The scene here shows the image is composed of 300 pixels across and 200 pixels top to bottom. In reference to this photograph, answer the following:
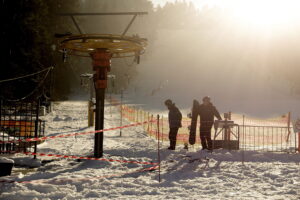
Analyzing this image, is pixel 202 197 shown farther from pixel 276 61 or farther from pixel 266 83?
pixel 276 61

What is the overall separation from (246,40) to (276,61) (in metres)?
12.1

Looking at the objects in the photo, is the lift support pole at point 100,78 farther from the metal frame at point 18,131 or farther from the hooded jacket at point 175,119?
the hooded jacket at point 175,119

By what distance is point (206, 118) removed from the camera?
11.2 metres

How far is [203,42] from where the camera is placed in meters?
84.9

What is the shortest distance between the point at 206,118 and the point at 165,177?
13.7ft

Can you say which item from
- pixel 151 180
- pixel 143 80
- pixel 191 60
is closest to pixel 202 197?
pixel 151 180

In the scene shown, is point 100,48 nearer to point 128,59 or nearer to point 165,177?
point 165,177

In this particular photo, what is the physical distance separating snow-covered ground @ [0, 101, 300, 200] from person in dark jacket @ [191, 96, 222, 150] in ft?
2.57

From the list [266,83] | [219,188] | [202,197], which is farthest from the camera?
[266,83]

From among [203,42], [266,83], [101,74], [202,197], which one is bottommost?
[202,197]

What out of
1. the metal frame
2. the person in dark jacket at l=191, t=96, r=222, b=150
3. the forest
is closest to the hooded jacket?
the person in dark jacket at l=191, t=96, r=222, b=150

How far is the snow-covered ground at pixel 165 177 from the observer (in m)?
6.22

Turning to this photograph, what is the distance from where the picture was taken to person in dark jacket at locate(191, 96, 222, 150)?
11062mm

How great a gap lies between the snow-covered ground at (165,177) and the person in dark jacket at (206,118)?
783 millimetres
